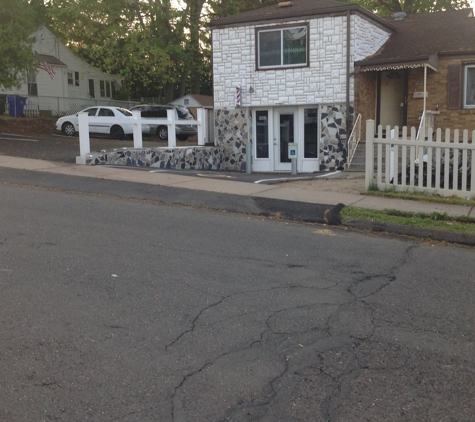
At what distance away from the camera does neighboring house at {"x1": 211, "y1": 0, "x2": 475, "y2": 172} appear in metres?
19.3

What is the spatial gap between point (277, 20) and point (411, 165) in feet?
33.0

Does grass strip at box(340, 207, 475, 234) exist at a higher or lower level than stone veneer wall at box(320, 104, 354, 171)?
lower

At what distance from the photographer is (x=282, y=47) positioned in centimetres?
2023

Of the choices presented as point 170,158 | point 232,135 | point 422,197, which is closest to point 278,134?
point 232,135

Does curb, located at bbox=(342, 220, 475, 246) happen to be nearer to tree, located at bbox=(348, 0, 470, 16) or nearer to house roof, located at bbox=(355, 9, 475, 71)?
house roof, located at bbox=(355, 9, 475, 71)

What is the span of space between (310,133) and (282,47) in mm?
3102

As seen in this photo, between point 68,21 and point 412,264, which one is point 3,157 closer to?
point 412,264

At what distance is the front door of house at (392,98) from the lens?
20.9 meters

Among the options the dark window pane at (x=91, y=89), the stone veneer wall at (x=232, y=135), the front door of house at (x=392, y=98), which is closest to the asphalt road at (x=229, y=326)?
the stone veneer wall at (x=232, y=135)

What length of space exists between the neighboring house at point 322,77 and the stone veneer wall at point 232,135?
4 centimetres

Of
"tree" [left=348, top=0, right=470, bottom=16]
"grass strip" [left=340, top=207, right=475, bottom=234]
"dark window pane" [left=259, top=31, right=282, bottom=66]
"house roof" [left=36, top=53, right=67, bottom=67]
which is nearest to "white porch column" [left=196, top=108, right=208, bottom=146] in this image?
"dark window pane" [left=259, top=31, right=282, bottom=66]

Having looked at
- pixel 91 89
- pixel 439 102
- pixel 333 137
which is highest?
pixel 91 89

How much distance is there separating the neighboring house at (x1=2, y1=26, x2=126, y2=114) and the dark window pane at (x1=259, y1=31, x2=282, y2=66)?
19.4 m

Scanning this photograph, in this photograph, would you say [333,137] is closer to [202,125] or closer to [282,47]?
[282,47]
